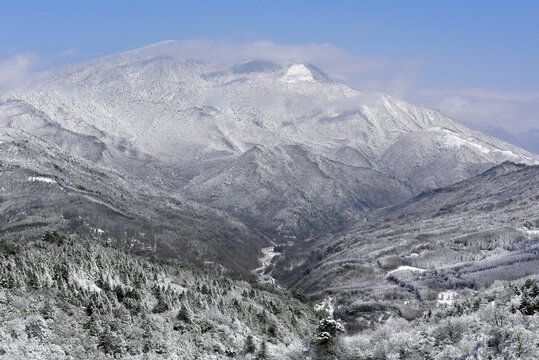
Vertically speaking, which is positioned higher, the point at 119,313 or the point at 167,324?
the point at 119,313

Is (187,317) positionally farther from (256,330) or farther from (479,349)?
(479,349)

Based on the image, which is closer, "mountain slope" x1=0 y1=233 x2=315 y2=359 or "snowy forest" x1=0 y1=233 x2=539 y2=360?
"snowy forest" x1=0 y1=233 x2=539 y2=360

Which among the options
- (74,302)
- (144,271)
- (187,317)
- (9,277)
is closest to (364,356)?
(187,317)

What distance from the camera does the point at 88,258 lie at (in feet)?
492

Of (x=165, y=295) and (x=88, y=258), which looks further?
(x=88, y=258)

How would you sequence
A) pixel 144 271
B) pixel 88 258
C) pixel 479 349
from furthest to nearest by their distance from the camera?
1. pixel 144 271
2. pixel 88 258
3. pixel 479 349

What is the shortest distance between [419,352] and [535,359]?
70.1ft

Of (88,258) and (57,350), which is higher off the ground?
(88,258)

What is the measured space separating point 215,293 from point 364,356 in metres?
84.2

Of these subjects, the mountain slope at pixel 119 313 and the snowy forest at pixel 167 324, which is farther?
the mountain slope at pixel 119 313

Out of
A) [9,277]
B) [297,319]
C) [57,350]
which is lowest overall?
[297,319]

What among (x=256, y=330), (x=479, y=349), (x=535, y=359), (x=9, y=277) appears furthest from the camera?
(x=256, y=330)

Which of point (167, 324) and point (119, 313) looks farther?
point (167, 324)

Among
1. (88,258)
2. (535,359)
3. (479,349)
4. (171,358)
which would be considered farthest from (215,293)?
(535,359)
